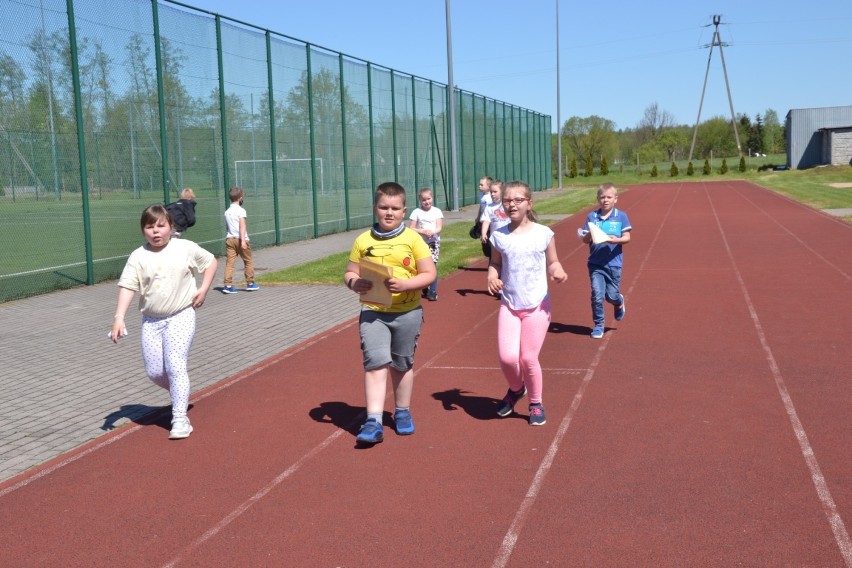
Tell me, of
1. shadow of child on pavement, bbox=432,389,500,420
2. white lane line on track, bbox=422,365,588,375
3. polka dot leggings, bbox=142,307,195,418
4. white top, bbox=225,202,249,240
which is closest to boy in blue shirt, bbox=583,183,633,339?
white lane line on track, bbox=422,365,588,375

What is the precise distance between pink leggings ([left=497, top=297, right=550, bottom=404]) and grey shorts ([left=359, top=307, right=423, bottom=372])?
0.69m

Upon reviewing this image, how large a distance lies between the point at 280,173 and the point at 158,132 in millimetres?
5283

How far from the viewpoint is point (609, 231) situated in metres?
9.99

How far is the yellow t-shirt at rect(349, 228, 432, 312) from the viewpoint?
20.9ft

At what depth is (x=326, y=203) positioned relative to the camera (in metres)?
26.4

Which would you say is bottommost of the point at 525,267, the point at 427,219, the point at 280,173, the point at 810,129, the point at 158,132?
the point at 525,267

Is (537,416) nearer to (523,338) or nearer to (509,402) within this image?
(509,402)

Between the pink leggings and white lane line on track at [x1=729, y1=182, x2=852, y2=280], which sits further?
white lane line on track at [x1=729, y1=182, x2=852, y2=280]

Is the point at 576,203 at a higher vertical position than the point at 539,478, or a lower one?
higher

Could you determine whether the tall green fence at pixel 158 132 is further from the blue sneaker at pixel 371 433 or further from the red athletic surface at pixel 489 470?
the blue sneaker at pixel 371 433

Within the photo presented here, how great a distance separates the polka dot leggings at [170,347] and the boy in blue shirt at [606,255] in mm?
4771

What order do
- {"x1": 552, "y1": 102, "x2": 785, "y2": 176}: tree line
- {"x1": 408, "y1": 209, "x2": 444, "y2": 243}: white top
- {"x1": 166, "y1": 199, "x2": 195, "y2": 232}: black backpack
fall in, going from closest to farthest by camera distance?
{"x1": 408, "y1": 209, "x2": 444, "y2": 243}: white top → {"x1": 166, "y1": 199, "x2": 195, "y2": 232}: black backpack → {"x1": 552, "y1": 102, "x2": 785, "y2": 176}: tree line

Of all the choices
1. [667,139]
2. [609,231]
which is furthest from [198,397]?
[667,139]

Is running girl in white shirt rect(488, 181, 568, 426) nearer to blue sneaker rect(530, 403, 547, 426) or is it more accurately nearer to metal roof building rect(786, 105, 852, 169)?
blue sneaker rect(530, 403, 547, 426)
